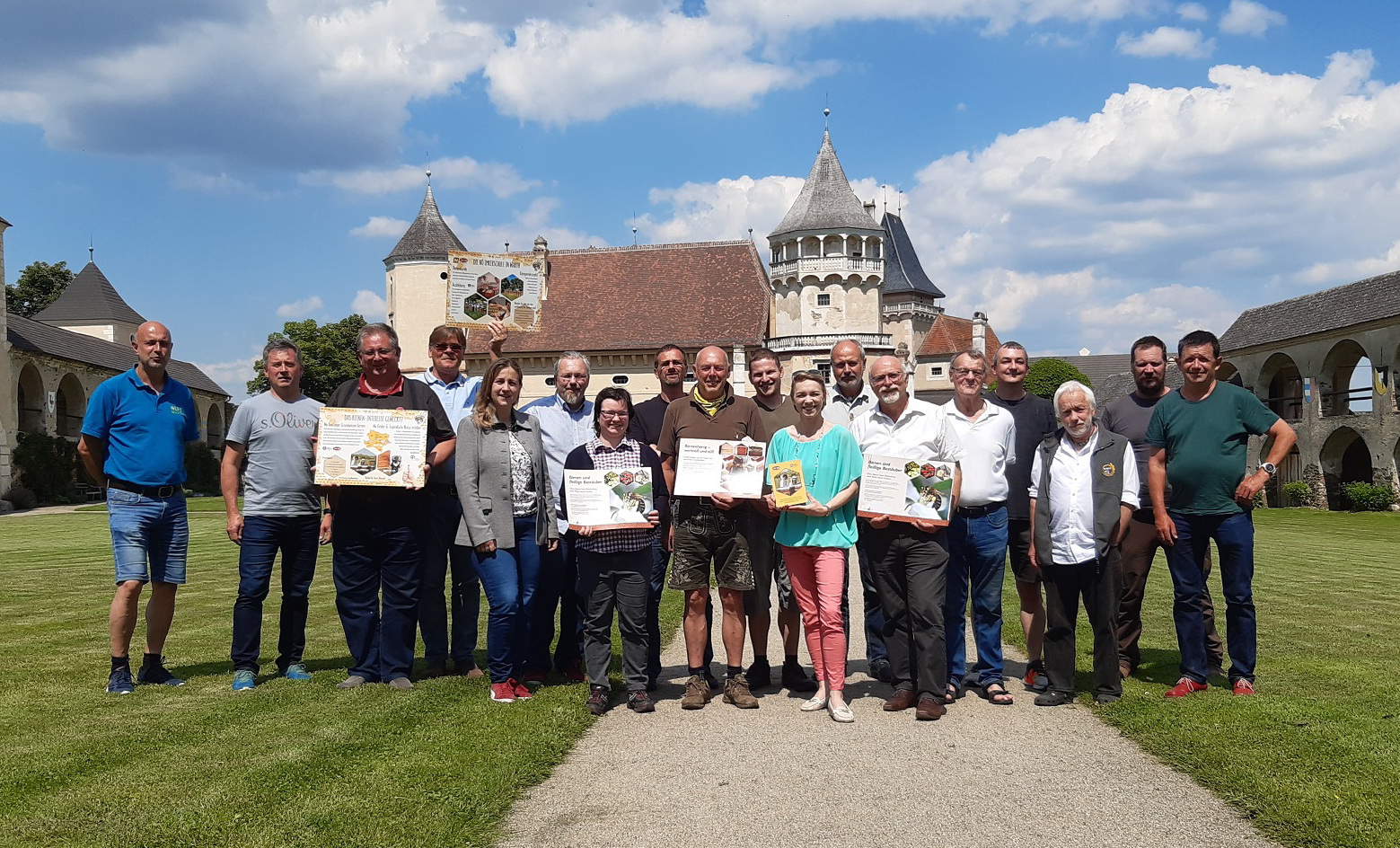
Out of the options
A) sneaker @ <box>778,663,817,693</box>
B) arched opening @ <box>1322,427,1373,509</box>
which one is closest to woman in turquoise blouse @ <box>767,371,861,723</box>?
sneaker @ <box>778,663,817,693</box>

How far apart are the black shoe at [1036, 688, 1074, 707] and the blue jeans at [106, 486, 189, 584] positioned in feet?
19.1

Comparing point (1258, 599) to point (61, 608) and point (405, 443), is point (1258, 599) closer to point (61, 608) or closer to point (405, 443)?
point (405, 443)

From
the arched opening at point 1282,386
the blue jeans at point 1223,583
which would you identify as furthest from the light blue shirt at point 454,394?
the arched opening at point 1282,386

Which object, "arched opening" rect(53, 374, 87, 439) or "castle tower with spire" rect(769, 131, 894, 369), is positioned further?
"castle tower with spire" rect(769, 131, 894, 369)

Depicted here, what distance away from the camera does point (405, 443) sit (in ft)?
22.2

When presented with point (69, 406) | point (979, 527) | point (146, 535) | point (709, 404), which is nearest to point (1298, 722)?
point (979, 527)

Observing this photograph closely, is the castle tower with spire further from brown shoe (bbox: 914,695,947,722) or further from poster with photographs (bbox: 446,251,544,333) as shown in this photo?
brown shoe (bbox: 914,695,947,722)

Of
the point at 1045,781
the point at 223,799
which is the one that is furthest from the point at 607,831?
the point at 1045,781

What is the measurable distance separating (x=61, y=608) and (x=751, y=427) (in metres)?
9.17

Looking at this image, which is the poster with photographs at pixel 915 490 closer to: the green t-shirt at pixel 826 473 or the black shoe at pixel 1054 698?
the green t-shirt at pixel 826 473

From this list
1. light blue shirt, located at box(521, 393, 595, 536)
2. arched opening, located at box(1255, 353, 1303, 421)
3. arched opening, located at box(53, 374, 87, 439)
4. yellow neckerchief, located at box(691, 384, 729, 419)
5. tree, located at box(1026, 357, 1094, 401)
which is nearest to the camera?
yellow neckerchief, located at box(691, 384, 729, 419)

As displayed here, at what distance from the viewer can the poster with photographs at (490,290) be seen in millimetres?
41094

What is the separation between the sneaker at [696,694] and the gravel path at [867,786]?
4.5 inches

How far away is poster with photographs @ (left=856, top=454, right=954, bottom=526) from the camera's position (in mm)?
6539
